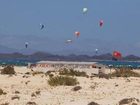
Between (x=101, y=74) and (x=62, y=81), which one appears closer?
(x=62, y=81)

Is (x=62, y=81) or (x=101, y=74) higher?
(x=101, y=74)

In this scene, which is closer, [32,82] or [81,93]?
[81,93]

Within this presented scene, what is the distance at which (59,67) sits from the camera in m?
75.2

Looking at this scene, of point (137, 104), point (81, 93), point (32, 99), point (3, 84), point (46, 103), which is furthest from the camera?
point (3, 84)

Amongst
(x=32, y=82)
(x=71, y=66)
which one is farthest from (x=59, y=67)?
(x=32, y=82)

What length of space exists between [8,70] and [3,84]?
15.3 m

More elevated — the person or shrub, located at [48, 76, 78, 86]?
the person

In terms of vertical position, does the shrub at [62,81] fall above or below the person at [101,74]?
below

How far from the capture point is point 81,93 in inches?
1385

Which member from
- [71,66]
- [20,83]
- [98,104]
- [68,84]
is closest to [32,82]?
[20,83]

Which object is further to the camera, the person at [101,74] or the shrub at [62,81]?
the person at [101,74]

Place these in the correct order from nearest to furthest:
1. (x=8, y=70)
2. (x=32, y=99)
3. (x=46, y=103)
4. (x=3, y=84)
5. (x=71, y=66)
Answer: (x=46, y=103), (x=32, y=99), (x=3, y=84), (x=8, y=70), (x=71, y=66)

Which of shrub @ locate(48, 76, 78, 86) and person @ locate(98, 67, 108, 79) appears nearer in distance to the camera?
shrub @ locate(48, 76, 78, 86)

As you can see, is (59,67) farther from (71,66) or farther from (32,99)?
(32,99)
